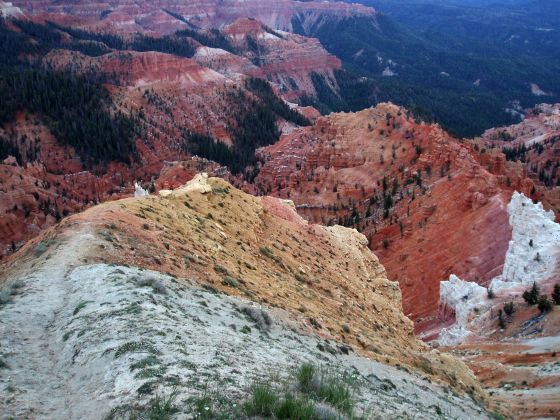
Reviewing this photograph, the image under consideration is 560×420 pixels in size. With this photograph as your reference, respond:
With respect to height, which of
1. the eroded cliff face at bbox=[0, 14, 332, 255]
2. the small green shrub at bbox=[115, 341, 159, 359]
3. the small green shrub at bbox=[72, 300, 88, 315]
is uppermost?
the small green shrub at bbox=[115, 341, 159, 359]

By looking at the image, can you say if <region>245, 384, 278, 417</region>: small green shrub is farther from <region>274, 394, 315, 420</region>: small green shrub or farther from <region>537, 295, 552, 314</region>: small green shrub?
<region>537, 295, 552, 314</region>: small green shrub

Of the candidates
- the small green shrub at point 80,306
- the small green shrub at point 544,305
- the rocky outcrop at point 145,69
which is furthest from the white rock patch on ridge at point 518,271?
the rocky outcrop at point 145,69

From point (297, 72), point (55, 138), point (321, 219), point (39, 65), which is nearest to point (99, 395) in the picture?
point (321, 219)

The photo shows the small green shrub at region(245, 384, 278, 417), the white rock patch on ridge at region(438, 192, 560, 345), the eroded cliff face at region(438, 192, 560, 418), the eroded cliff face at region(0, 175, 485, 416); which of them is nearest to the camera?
the small green shrub at region(245, 384, 278, 417)

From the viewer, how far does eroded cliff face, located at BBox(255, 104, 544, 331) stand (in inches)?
1736

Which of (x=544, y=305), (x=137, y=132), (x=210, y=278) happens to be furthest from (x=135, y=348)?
(x=137, y=132)

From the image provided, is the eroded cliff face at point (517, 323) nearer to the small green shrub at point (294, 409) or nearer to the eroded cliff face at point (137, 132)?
the small green shrub at point (294, 409)

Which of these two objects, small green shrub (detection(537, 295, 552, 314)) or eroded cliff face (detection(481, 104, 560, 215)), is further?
eroded cliff face (detection(481, 104, 560, 215))

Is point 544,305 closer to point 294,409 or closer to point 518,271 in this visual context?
point 518,271

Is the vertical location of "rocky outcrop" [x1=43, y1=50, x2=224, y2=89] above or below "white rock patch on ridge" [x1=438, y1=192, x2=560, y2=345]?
below

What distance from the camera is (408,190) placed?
5706 cm

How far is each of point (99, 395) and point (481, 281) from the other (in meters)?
37.7

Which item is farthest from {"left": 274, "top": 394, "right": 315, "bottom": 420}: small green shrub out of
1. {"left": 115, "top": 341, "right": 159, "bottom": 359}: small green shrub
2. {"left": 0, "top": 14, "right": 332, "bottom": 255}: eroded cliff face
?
{"left": 0, "top": 14, "right": 332, "bottom": 255}: eroded cliff face

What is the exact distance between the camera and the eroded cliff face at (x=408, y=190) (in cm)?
4409
